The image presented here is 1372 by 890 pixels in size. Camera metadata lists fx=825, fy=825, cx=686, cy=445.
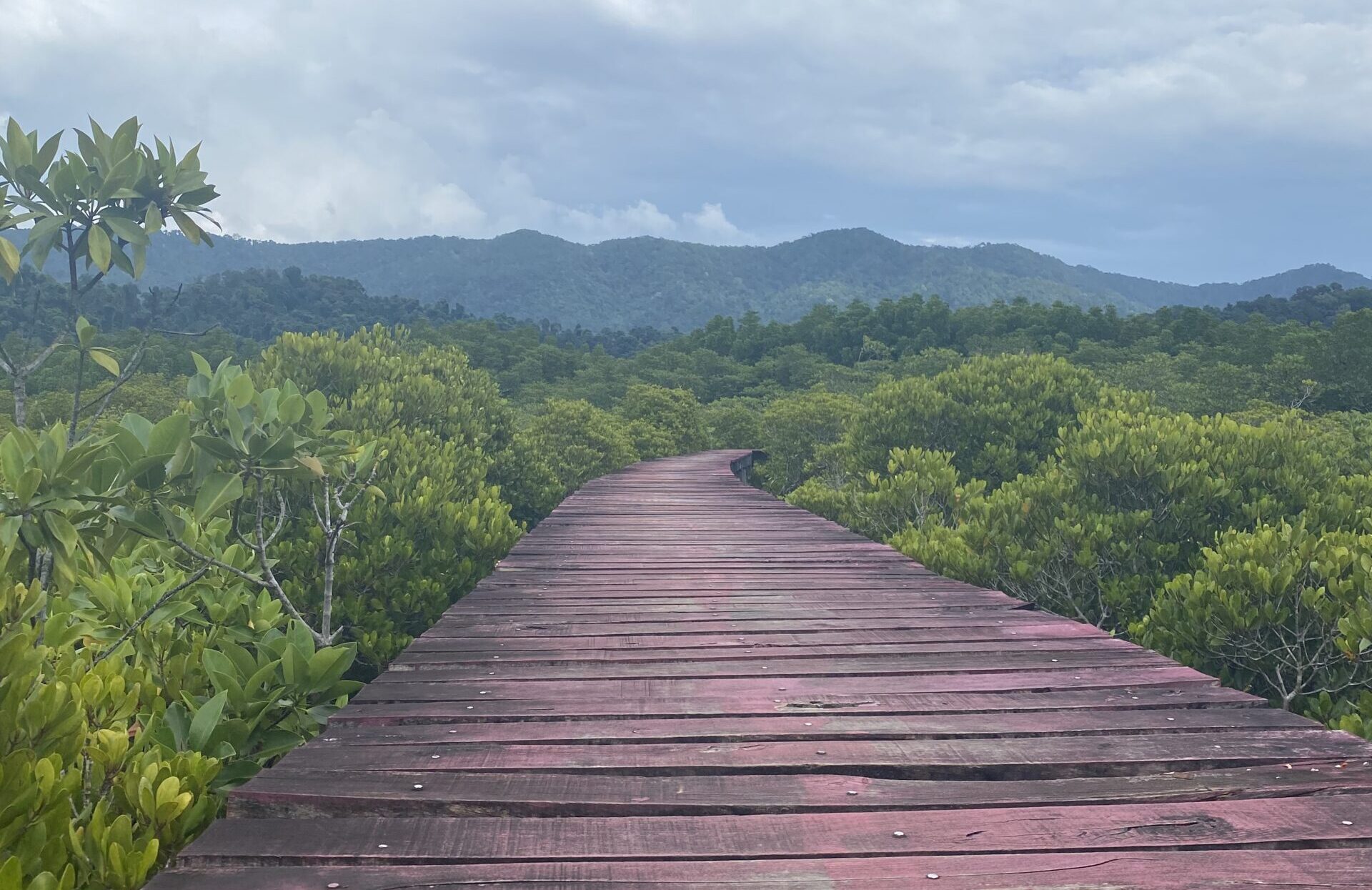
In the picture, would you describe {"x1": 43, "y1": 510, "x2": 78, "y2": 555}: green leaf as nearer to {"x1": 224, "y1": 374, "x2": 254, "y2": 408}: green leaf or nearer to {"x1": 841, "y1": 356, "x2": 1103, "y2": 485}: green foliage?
{"x1": 224, "y1": 374, "x2": 254, "y2": 408}: green leaf

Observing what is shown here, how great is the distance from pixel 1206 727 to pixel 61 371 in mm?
49806

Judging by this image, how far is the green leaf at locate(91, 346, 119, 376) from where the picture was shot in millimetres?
3761

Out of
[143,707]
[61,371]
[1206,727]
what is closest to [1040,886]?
[1206,727]

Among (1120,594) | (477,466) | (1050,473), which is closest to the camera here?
(1120,594)

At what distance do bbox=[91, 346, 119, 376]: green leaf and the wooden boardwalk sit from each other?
191cm

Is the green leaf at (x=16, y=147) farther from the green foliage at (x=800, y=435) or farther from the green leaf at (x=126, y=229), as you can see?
the green foliage at (x=800, y=435)

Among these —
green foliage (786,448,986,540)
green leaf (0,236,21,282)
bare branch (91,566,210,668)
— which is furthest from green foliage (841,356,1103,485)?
green leaf (0,236,21,282)

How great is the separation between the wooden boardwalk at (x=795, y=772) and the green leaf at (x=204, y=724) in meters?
Answer: 0.25

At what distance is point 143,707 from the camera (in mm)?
2643

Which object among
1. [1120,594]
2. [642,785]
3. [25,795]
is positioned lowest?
[1120,594]

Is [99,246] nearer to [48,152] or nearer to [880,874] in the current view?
[48,152]

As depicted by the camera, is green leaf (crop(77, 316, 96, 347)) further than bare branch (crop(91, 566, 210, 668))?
Yes

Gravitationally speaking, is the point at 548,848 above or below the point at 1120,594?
above

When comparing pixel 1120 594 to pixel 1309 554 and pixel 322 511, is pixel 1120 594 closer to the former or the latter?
pixel 1309 554
